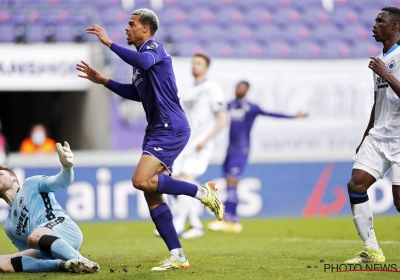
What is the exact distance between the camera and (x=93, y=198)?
14.9 meters

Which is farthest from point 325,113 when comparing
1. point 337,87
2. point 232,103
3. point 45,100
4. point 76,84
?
point 45,100

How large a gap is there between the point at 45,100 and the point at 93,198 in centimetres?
669

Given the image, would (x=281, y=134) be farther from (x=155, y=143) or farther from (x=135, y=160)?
(x=155, y=143)

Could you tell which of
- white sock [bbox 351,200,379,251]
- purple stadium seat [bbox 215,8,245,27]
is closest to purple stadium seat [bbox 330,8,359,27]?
purple stadium seat [bbox 215,8,245,27]

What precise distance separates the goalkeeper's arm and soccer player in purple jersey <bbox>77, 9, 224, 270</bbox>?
0.57 m

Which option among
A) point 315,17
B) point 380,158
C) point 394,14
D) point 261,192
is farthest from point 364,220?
point 315,17

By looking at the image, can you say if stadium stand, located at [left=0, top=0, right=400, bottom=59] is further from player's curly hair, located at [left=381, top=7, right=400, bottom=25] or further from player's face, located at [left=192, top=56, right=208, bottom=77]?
player's curly hair, located at [left=381, top=7, right=400, bottom=25]

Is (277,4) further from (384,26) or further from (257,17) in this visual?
(384,26)

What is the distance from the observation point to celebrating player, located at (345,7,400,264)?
7.15 meters

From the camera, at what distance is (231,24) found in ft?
66.2

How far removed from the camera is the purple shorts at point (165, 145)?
22.8 ft

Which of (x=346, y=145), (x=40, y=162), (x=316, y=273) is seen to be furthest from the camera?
(x=346, y=145)

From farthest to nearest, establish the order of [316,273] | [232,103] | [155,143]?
[232,103]
[155,143]
[316,273]

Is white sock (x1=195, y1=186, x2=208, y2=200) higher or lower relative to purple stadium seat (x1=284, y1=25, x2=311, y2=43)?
lower
